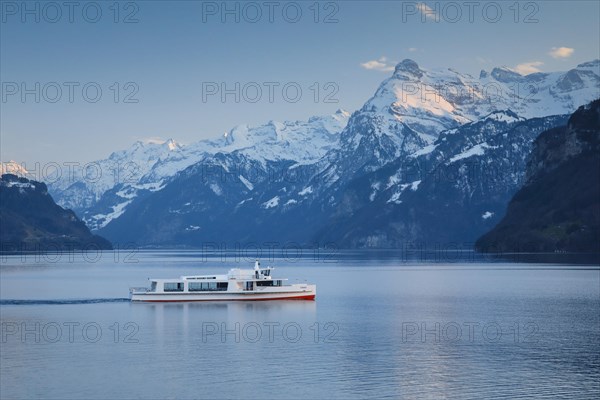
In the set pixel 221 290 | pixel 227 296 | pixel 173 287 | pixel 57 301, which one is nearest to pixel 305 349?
pixel 227 296

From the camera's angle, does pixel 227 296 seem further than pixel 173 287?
No

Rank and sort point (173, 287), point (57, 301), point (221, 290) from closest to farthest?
point (57, 301)
point (221, 290)
point (173, 287)

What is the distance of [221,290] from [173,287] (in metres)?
9.18

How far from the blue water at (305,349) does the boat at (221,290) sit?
3.87m

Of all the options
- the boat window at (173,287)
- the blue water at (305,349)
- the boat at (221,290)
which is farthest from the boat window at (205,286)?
the blue water at (305,349)

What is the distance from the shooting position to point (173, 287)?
174 m

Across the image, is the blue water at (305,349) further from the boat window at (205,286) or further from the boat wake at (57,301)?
the boat window at (205,286)

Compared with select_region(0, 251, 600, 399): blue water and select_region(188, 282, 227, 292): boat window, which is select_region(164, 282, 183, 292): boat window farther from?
select_region(0, 251, 600, 399): blue water

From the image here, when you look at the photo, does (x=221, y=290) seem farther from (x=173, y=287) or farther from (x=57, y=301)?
(x=57, y=301)

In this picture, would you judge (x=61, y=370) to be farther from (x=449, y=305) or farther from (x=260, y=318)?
(x=449, y=305)

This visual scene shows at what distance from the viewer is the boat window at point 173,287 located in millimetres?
173375

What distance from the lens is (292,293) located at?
173500mm

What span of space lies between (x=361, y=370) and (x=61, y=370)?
1164 inches

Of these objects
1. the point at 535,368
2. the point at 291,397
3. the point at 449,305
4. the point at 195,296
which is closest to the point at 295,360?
the point at 291,397
